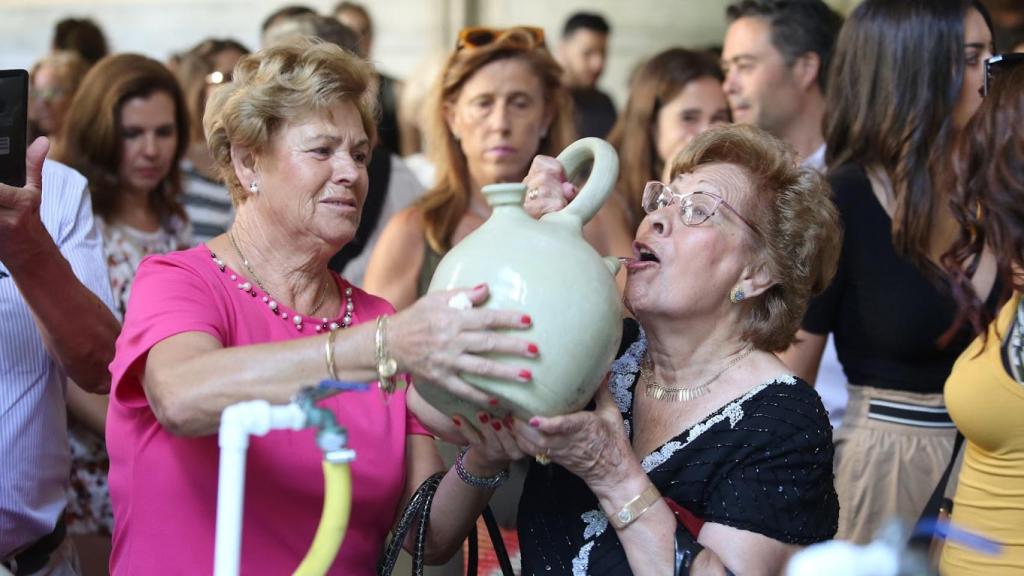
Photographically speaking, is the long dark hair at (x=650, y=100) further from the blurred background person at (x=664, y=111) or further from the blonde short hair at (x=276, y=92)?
the blonde short hair at (x=276, y=92)

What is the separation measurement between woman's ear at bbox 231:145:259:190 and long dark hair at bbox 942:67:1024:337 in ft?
4.22

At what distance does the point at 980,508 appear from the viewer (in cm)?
217

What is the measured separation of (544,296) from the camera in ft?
5.36

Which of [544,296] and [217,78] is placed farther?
[217,78]

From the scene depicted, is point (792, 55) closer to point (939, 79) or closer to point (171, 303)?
point (939, 79)

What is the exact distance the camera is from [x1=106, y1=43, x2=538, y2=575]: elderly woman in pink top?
1.80 metres

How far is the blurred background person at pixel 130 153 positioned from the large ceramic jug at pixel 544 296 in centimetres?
229

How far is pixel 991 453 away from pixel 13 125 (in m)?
1.80

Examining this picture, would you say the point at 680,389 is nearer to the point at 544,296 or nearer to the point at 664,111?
the point at 544,296

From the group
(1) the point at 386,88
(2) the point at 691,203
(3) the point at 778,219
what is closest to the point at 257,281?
(2) the point at 691,203

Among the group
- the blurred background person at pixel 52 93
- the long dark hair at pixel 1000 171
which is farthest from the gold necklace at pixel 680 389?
the blurred background person at pixel 52 93

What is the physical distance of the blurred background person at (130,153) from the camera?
154 inches

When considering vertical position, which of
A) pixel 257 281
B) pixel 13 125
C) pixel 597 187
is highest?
pixel 597 187

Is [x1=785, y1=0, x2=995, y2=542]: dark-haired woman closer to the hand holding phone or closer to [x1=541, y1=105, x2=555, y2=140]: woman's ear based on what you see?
[x1=541, y1=105, x2=555, y2=140]: woman's ear
